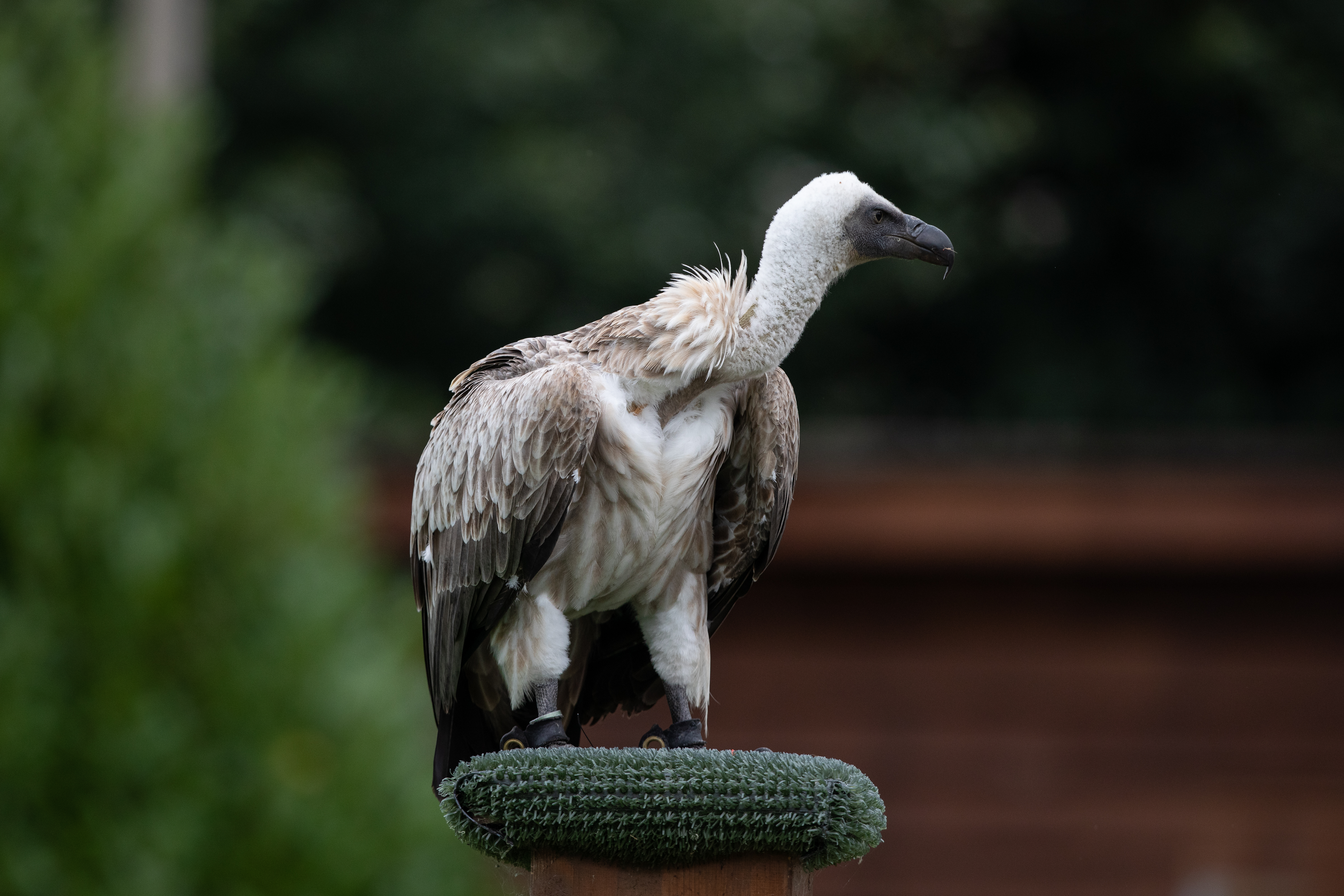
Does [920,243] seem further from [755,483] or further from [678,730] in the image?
[678,730]

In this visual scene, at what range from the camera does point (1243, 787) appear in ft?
28.7

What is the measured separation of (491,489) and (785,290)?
0.79 m

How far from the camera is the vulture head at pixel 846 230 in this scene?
2.88 metres

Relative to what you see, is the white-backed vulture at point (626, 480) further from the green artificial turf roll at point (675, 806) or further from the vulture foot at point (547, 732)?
the green artificial turf roll at point (675, 806)

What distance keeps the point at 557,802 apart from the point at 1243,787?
7.22m

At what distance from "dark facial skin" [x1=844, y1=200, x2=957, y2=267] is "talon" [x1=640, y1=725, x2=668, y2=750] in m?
1.15

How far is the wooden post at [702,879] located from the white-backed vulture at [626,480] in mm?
390

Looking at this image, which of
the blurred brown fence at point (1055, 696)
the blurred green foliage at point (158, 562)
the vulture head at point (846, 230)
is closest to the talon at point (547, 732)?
the vulture head at point (846, 230)

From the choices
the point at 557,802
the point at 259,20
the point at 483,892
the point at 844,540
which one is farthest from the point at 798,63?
the point at 557,802

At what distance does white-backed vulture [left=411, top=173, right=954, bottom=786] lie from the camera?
2.93m

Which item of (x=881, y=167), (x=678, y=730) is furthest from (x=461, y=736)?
(x=881, y=167)

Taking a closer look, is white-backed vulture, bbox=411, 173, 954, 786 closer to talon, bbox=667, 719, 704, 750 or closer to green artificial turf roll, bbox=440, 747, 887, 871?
talon, bbox=667, 719, 704, 750

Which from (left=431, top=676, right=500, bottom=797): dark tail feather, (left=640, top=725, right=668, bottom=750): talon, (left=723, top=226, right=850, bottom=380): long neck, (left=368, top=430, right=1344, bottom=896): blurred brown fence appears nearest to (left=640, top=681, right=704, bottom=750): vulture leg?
(left=640, top=725, right=668, bottom=750): talon

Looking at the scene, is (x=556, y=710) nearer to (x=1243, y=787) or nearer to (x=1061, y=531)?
(x=1061, y=531)
